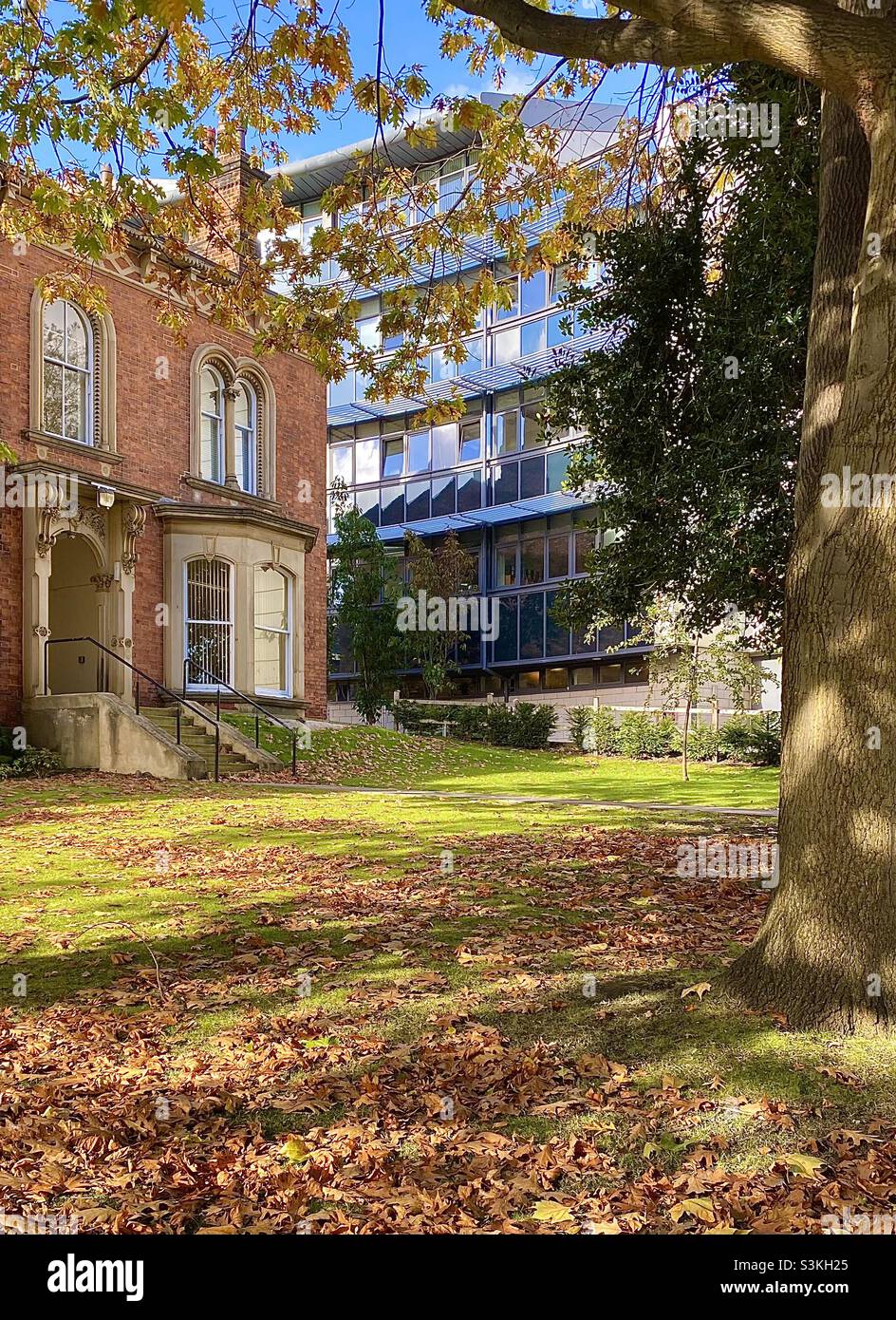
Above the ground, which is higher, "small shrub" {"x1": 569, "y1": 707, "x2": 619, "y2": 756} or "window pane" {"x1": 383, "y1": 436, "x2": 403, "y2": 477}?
"window pane" {"x1": 383, "y1": 436, "x2": 403, "y2": 477}

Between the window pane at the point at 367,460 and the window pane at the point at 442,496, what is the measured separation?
2.93 meters

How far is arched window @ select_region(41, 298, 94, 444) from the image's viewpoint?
62.7 feet

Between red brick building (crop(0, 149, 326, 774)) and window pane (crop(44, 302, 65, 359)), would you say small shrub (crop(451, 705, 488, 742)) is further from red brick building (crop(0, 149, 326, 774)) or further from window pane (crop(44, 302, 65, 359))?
window pane (crop(44, 302, 65, 359))

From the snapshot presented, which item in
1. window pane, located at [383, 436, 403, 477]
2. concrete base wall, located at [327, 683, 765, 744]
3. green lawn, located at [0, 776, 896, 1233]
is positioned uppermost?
window pane, located at [383, 436, 403, 477]

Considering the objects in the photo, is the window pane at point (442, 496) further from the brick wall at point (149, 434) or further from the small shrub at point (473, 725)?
the brick wall at point (149, 434)

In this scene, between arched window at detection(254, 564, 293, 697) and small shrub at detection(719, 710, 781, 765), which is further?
small shrub at detection(719, 710, 781, 765)

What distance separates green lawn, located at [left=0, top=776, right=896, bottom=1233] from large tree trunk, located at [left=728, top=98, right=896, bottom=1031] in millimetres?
295

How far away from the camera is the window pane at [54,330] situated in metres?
19.0

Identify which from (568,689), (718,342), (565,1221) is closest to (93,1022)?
(565,1221)

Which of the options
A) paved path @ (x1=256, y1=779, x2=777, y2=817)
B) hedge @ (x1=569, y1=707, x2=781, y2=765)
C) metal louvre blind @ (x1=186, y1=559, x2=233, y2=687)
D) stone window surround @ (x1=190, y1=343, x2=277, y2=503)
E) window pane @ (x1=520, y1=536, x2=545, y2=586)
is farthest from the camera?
window pane @ (x1=520, y1=536, x2=545, y2=586)

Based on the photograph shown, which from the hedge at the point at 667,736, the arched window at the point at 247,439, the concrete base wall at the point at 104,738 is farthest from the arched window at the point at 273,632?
the hedge at the point at 667,736

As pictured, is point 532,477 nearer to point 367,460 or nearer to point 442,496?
point 442,496

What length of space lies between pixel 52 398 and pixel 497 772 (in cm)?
1164

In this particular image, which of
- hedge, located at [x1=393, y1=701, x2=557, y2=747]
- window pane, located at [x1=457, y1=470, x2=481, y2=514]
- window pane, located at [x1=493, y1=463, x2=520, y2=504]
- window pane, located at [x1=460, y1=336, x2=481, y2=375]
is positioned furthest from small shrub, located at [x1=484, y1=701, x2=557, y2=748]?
window pane, located at [x1=460, y1=336, x2=481, y2=375]
